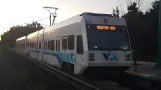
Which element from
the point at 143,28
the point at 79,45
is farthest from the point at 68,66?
the point at 143,28

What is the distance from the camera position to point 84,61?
15086 mm

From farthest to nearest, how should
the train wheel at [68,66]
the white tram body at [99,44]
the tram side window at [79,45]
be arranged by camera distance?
the train wheel at [68,66] < the tram side window at [79,45] < the white tram body at [99,44]

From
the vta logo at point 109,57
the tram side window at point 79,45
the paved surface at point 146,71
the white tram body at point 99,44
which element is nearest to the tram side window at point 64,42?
the white tram body at point 99,44

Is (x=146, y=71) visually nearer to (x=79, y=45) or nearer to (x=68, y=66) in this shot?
(x=68, y=66)

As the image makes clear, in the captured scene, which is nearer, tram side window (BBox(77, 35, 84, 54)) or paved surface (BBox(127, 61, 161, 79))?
tram side window (BBox(77, 35, 84, 54))

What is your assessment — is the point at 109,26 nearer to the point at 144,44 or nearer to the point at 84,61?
the point at 84,61

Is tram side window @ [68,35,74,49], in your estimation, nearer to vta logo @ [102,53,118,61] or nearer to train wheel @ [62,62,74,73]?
train wheel @ [62,62,74,73]

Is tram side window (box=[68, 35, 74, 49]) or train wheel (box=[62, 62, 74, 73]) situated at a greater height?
tram side window (box=[68, 35, 74, 49])

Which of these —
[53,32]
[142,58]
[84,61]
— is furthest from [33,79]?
[142,58]

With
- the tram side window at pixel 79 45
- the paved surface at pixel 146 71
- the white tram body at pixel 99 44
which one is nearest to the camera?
the white tram body at pixel 99 44

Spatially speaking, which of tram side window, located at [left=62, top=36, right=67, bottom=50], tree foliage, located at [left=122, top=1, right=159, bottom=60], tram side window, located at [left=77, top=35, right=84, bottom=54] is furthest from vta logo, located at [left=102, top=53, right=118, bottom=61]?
tree foliage, located at [left=122, top=1, right=159, bottom=60]

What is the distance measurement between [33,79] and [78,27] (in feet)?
11.1

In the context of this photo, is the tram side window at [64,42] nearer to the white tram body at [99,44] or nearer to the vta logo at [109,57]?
the white tram body at [99,44]

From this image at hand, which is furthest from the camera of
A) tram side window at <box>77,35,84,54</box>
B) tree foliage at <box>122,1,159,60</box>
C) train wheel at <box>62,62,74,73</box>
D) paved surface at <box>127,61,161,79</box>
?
tree foliage at <box>122,1,159,60</box>
